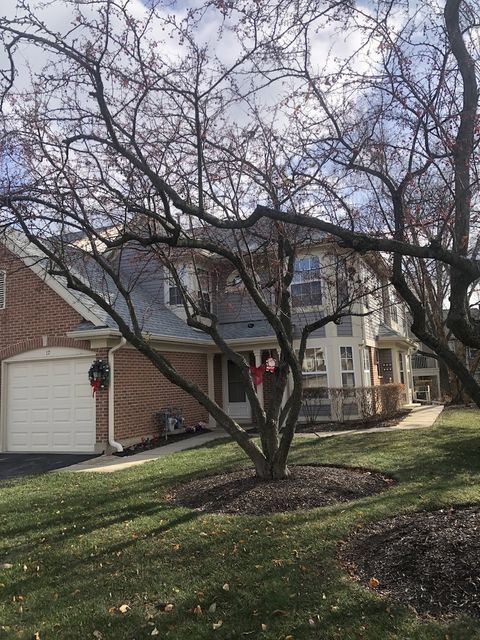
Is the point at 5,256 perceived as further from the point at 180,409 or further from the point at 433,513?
the point at 433,513

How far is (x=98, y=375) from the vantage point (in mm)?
12133

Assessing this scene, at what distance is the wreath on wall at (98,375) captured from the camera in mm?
12029

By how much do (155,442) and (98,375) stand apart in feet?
8.69

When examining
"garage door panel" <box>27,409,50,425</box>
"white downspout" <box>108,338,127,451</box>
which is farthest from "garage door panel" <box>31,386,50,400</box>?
"white downspout" <box>108,338,127,451</box>

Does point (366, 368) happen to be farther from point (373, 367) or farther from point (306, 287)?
point (306, 287)

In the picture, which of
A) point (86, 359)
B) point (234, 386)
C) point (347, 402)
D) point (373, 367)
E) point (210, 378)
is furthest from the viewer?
point (373, 367)

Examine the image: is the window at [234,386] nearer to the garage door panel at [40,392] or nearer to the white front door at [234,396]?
the white front door at [234,396]

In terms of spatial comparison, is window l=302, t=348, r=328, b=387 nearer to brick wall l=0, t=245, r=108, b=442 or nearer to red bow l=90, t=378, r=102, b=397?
brick wall l=0, t=245, r=108, b=442

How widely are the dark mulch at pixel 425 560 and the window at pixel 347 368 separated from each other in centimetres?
1118

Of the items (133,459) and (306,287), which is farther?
(306,287)

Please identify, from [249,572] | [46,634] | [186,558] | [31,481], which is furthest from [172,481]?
[46,634]

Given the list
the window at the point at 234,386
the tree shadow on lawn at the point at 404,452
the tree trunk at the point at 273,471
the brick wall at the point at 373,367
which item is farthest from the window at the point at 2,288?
the brick wall at the point at 373,367

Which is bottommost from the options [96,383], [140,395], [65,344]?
[140,395]

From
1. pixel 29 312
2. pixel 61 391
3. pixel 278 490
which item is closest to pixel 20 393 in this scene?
pixel 61 391
